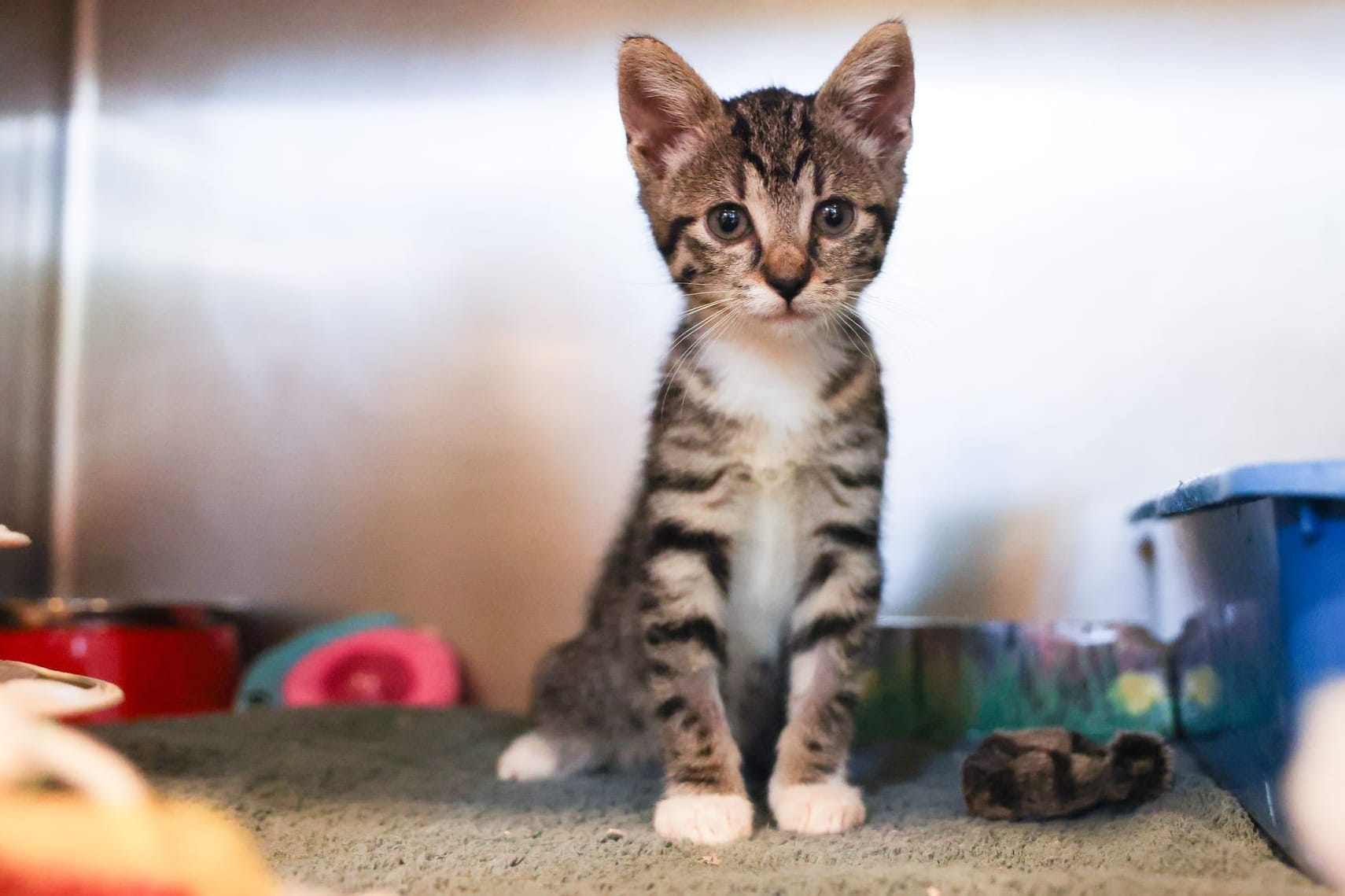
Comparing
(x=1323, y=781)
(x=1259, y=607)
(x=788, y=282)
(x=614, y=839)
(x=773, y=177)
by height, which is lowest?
(x=614, y=839)

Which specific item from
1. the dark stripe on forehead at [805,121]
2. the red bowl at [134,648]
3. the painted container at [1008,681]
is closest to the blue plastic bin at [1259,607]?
the painted container at [1008,681]

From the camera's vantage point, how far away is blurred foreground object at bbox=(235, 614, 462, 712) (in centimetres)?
187

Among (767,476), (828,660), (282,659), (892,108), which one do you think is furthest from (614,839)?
(282,659)

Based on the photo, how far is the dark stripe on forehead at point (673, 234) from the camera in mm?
1292

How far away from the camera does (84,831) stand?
0.64m

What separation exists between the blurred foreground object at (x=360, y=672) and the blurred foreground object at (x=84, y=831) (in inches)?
47.4

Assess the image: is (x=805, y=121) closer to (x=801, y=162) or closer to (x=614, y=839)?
(x=801, y=162)

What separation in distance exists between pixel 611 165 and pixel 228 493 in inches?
37.6

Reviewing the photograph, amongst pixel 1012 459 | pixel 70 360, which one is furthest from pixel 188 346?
pixel 1012 459

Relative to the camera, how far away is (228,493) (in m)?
2.05

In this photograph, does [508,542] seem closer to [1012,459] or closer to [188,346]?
[188,346]

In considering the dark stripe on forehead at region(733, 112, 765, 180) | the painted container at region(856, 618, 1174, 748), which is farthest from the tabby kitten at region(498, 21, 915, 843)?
the painted container at region(856, 618, 1174, 748)

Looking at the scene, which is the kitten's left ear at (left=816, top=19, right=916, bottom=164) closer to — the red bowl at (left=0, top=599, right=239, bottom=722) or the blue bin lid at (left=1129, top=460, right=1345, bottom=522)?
the blue bin lid at (left=1129, top=460, right=1345, bottom=522)

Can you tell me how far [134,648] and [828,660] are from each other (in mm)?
1186
